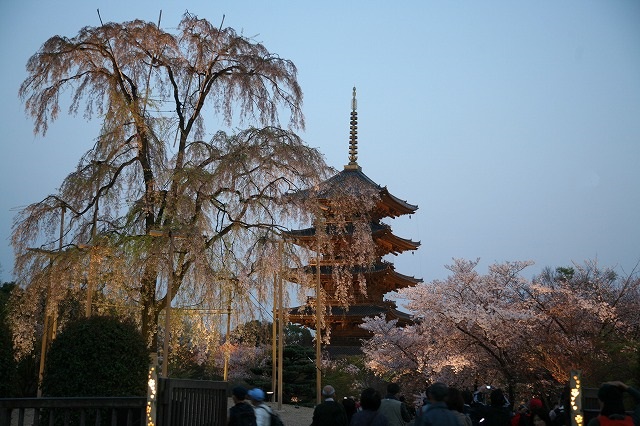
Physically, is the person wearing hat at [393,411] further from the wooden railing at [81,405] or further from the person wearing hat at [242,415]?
the wooden railing at [81,405]

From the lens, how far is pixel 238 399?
29.5ft

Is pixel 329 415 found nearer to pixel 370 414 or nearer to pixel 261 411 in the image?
pixel 370 414

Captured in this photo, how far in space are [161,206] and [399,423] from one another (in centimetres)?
1399

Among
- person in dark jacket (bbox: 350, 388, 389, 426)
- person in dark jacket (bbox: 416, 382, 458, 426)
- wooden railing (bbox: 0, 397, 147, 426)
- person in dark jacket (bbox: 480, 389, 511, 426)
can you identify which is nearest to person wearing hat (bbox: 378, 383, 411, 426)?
person in dark jacket (bbox: 350, 388, 389, 426)

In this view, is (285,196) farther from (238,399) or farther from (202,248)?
(238,399)

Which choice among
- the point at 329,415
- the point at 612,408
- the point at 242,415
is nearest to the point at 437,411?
the point at 612,408

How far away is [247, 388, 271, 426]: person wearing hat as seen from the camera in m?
8.88

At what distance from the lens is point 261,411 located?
29.3 feet

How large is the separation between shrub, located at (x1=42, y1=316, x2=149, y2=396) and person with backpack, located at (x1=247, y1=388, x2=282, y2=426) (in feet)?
20.5

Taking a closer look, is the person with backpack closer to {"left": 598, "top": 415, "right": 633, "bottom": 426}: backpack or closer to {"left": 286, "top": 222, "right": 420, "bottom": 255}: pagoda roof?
{"left": 598, "top": 415, "right": 633, "bottom": 426}: backpack

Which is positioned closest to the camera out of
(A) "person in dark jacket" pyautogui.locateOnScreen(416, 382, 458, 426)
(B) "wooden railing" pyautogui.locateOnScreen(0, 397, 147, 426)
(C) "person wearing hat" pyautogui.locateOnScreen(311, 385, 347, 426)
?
(A) "person in dark jacket" pyautogui.locateOnScreen(416, 382, 458, 426)

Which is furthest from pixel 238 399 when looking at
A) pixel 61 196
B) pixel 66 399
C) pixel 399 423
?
pixel 61 196

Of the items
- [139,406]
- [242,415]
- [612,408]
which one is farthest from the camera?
[139,406]

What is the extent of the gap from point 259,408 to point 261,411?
49 mm
